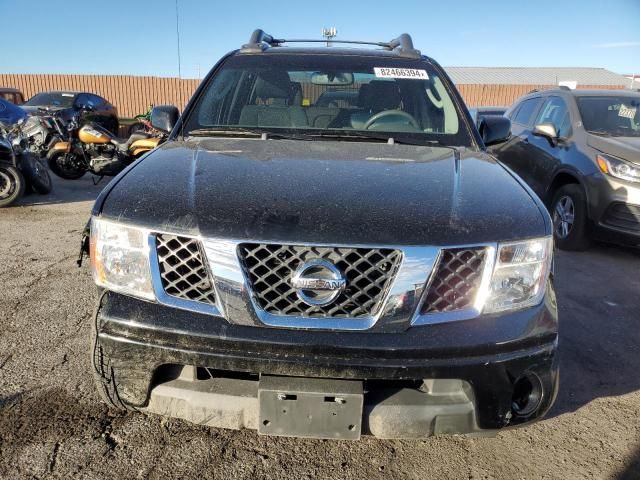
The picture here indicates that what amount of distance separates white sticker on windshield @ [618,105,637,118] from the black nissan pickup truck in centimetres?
489

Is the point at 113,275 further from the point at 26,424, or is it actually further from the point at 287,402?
the point at 26,424

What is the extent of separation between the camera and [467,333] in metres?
1.70

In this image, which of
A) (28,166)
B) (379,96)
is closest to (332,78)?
(379,96)

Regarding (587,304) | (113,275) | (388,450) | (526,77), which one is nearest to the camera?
(113,275)

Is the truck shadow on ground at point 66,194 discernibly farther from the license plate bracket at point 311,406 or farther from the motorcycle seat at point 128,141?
the license plate bracket at point 311,406

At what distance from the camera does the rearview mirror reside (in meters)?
3.20

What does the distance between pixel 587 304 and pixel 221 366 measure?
340 centimetres

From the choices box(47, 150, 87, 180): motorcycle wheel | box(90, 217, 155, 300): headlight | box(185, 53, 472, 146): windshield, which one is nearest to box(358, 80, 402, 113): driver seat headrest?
box(185, 53, 472, 146): windshield

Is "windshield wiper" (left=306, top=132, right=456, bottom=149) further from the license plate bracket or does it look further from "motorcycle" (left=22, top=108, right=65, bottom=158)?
"motorcycle" (left=22, top=108, right=65, bottom=158)

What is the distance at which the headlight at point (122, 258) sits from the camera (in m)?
1.76

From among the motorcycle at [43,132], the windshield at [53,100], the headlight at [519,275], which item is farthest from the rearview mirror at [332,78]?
the windshield at [53,100]

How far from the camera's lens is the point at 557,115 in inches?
245

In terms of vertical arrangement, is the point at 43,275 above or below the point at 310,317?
below

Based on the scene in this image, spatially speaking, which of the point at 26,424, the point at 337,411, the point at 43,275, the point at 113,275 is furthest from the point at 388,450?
the point at 43,275
